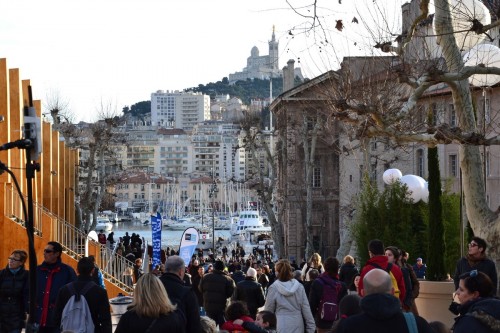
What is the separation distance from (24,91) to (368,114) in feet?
58.2

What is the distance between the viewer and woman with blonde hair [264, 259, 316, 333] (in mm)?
14352

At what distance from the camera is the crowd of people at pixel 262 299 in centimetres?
812

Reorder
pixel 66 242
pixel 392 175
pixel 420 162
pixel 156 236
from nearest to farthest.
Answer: pixel 156 236, pixel 66 242, pixel 392 175, pixel 420 162

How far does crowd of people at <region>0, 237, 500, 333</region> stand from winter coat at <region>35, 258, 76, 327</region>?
0.04 ft

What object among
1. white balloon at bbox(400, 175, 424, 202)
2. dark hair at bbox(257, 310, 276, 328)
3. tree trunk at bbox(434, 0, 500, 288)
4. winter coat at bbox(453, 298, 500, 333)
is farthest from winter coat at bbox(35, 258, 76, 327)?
white balloon at bbox(400, 175, 424, 202)

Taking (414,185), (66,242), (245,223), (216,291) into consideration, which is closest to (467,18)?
(216,291)

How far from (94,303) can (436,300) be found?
899 cm

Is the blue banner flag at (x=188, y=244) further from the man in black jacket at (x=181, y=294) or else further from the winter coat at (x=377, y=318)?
the winter coat at (x=377, y=318)

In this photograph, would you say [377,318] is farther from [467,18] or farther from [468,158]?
[468,158]

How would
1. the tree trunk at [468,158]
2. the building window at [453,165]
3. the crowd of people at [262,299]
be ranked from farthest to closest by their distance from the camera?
1. the building window at [453,165]
2. the tree trunk at [468,158]
3. the crowd of people at [262,299]

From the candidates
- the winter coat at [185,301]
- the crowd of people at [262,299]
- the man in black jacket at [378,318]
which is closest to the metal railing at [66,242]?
the crowd of people at [262,299]

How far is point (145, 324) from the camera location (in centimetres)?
942

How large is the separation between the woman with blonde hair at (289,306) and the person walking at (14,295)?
3088 mm

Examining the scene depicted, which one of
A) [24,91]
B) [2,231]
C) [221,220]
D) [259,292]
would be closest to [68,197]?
[24,91]
